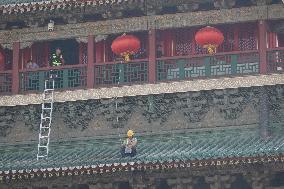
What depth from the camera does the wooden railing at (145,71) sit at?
29.3 metres

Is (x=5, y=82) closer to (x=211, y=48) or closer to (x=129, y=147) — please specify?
(x=129, y=147)

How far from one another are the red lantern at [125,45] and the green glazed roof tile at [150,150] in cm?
295

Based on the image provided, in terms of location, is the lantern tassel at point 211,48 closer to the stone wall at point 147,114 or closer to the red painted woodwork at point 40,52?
the stone wall at point 147,114

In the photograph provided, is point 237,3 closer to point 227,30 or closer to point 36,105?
point 227,30

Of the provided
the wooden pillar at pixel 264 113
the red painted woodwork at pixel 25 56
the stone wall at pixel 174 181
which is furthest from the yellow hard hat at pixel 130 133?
the red painted woodwork at pixel 25 56

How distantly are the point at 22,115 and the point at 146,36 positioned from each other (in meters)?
4.88

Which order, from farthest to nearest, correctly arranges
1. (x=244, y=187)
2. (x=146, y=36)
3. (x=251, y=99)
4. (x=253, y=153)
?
(x=146, y=36), (x=251, y=99), (x=244, y=187), (x=253, y=153)

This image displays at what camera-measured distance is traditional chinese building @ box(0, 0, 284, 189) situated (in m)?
28.6

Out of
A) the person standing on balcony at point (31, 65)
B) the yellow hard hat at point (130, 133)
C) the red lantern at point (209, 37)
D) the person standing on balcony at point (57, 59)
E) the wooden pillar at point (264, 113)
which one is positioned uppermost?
the red lantern at point (209, 37)

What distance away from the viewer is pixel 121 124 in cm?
2961

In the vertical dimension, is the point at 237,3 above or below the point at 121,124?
above

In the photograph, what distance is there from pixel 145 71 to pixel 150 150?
3.42 metres

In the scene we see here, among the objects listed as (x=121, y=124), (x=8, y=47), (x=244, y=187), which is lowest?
(x=244, y=187)

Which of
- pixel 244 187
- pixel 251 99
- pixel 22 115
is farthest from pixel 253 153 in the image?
pixel 22 115
